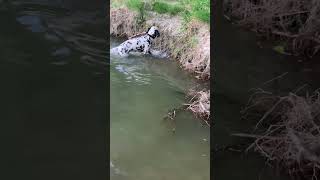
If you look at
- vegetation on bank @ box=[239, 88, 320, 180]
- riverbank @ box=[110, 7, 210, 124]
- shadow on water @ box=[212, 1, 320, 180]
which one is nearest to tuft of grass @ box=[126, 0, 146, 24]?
riverbank @ box=[110, 7, 210, 124]

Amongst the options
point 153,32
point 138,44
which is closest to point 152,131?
point 138,44

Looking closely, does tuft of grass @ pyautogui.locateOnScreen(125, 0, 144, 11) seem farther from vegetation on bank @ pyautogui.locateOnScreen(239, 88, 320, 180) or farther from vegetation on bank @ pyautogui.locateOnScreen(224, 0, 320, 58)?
vegetation on bank @ pyautogui.locateOnScreen(239, 88, 320, 180)

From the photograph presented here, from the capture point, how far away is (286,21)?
780 cm

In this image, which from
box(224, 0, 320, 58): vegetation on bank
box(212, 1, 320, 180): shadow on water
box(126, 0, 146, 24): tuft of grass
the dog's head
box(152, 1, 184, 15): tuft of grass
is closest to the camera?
box(212, 1, 320, 180): shadow on water

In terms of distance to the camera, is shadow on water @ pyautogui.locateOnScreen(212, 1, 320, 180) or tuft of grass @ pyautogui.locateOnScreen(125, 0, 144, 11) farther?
tuft of grass @ pyautogui.locateOnScreen(125, 0, 144, 11)

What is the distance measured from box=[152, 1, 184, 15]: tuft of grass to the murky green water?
5.18ft

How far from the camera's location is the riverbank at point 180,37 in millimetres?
7719

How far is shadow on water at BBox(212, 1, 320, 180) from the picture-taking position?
211 inches
